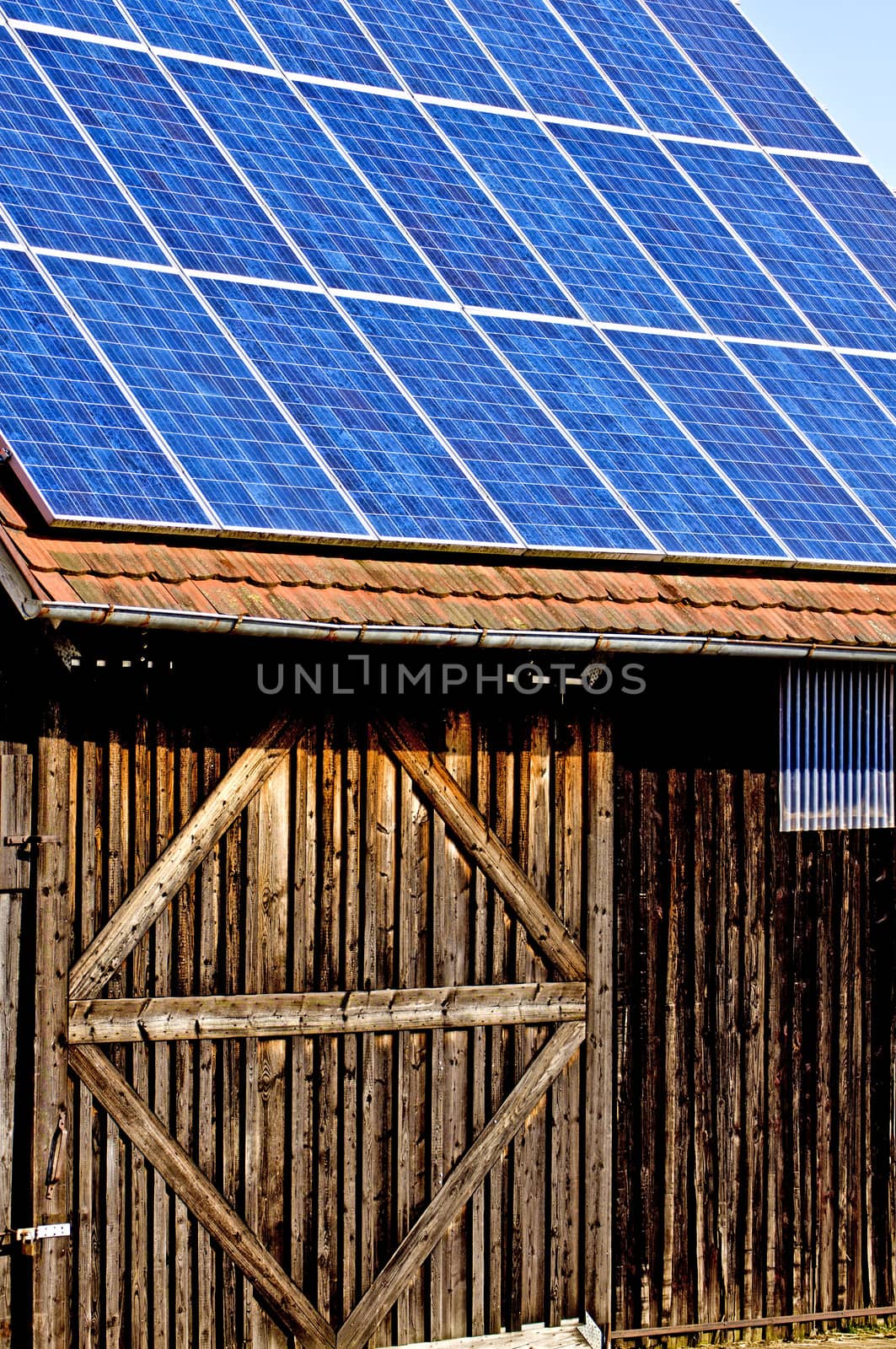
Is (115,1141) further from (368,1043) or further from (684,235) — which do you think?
(684,235)

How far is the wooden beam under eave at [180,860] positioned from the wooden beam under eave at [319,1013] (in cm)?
17

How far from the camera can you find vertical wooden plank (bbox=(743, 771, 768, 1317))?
427 inches

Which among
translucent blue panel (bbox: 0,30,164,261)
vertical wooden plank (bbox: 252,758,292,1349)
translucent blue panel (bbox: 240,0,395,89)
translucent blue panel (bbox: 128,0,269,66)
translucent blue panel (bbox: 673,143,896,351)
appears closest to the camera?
vertical wooden plank (bbox: 252,758,292,1349)

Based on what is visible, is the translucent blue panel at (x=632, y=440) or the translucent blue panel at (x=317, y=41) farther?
the translucent blue panel at (x=317, y=41)

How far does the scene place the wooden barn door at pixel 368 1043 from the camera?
9094 millimetres

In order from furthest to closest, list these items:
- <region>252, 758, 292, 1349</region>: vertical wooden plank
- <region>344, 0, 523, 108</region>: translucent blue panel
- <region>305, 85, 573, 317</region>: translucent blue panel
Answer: <region>344, 0, 523, 108</region>: translucent blue panel, <region>305, 85, 573, 317</region>: translucent blue panel, <region>252, 758, 292, 1349</region>: vertical wooden plank

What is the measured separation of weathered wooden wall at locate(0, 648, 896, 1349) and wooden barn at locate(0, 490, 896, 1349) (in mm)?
22

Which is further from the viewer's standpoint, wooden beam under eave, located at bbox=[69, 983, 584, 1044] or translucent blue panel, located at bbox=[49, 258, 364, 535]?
translucent blue panel, located at bbox=[49, 258, 364, 535]

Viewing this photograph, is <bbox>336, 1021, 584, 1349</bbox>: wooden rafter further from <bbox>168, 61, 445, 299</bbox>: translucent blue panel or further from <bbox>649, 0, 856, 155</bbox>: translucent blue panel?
<bbox>649, 0, 856, 155</bbox>: translucent blue panel

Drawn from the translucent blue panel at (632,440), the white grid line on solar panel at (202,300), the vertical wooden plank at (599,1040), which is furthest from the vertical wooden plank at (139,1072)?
the translucent blue panel at (632,440)

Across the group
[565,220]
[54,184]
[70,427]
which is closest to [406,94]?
[565,220]

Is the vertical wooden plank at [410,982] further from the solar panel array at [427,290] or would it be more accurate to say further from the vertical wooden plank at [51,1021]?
the vertical wooden plank at [51,1021]

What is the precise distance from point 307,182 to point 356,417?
2.38 metres

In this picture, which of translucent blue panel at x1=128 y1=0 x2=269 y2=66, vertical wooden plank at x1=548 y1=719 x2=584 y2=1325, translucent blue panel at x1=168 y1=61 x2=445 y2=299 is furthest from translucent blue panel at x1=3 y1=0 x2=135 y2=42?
vertical wooden plank at x1=548 y1=719 x2=584 y2=1325
